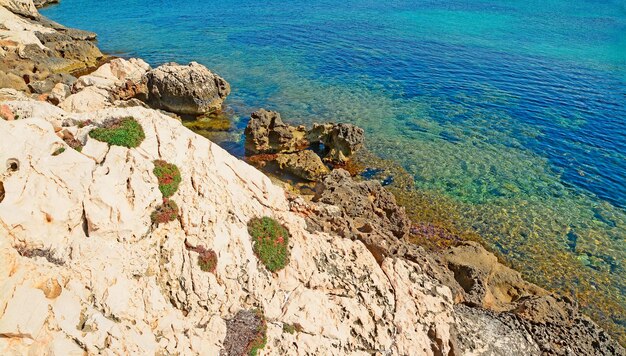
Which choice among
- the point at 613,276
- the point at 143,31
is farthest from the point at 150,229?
the point at 143,31

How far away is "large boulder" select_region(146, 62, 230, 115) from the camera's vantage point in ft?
136

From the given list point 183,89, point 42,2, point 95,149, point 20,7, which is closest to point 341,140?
point 183,89

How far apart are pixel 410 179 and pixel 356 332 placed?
59.7 feet

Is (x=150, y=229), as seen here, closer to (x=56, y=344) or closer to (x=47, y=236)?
(x=47, y=236)

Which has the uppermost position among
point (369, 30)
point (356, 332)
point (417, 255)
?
point (369, 30)

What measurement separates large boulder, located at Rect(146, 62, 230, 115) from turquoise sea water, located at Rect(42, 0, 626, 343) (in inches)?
178

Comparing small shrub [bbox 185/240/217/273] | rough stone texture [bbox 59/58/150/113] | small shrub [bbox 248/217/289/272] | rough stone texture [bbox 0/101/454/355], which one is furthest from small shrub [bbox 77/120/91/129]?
rough stone texture [bbox 59/58/150/113]

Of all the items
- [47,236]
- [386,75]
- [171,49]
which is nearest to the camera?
[47,236]

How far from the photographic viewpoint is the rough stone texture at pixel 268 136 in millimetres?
36031

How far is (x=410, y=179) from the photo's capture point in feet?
111

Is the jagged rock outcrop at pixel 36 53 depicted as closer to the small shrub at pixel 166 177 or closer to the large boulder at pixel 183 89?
the large boulder at pixel 183 89

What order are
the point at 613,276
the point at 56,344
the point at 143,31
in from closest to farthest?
1. the point at 56,344
2. the point at 613,276
3. the point at 143,31

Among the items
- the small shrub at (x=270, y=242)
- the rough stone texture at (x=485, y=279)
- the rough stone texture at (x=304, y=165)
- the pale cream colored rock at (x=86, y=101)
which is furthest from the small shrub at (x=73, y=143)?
the rough stone texture at (x=485, y=279)

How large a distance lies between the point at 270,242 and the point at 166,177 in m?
5.93
